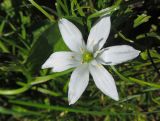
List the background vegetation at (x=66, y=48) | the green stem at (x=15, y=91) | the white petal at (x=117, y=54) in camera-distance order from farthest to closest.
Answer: the green stem at (x=15, y=91)
the background vegetation at (x=66, y=48)
the white petal at (x=117, y=54)

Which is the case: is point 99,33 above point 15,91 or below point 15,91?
above

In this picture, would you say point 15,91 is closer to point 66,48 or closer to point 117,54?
point 66,48

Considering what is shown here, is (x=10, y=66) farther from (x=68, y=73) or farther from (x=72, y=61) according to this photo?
(x=72, y=61)

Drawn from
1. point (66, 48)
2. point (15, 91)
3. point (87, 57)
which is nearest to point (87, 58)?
point (87, 57)

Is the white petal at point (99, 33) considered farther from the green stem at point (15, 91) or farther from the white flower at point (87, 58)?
the green stem at point (15, 91)

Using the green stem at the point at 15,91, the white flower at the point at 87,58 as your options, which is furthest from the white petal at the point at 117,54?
the green stem at the point at 15,91

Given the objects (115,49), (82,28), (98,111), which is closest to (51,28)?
(82,28)

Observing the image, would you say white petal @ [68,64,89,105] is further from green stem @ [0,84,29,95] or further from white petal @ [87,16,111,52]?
green stem @ [0,84,29,95]
